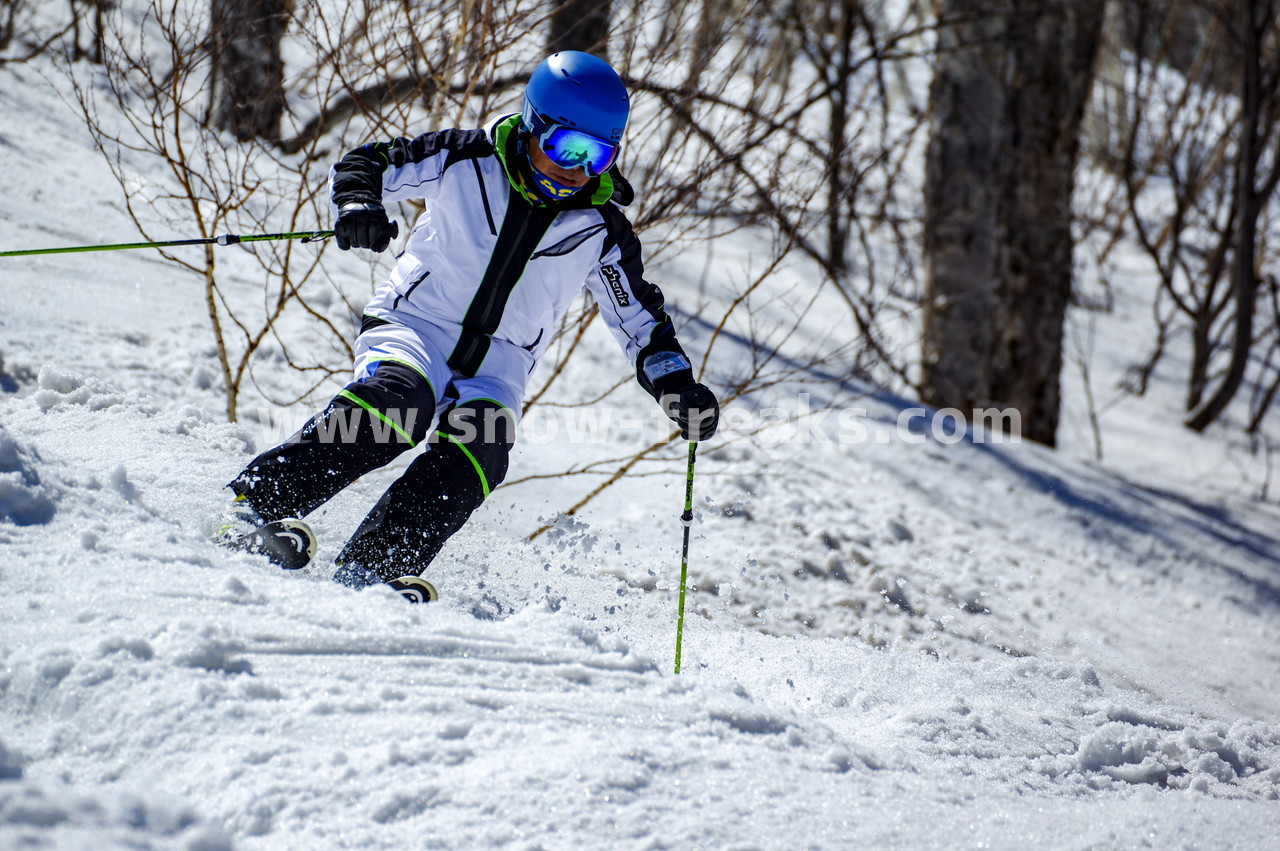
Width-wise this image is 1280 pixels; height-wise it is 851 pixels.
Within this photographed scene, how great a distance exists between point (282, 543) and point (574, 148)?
1.24 metres

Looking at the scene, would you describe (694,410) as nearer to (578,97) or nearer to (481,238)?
(481,238)

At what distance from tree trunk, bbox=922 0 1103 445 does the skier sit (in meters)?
4.68

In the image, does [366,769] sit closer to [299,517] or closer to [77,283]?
[299,517]

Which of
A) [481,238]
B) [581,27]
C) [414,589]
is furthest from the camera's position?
[581,27]

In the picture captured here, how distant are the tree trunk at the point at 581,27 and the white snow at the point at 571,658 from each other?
1.85 m

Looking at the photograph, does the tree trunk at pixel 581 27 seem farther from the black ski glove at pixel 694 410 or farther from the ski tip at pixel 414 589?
the ski tip at pixel 414 589

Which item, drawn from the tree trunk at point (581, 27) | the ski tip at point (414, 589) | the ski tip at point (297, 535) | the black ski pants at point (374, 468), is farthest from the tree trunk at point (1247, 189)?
the ski tip at point (297, 535)

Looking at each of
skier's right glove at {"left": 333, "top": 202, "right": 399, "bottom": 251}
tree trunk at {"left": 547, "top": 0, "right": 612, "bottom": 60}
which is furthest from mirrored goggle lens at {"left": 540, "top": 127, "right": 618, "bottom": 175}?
tree trunk at {"left": 547, "top": 0, "right": 612, "bottom": 60}

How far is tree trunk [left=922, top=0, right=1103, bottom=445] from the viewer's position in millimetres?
6852

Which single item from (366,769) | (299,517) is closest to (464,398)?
(299,517)

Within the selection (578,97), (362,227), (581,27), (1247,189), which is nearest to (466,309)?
(362,227)

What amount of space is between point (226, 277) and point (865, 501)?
349 centimetres

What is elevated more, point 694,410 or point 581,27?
point 581,27

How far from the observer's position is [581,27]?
14.4 ft
